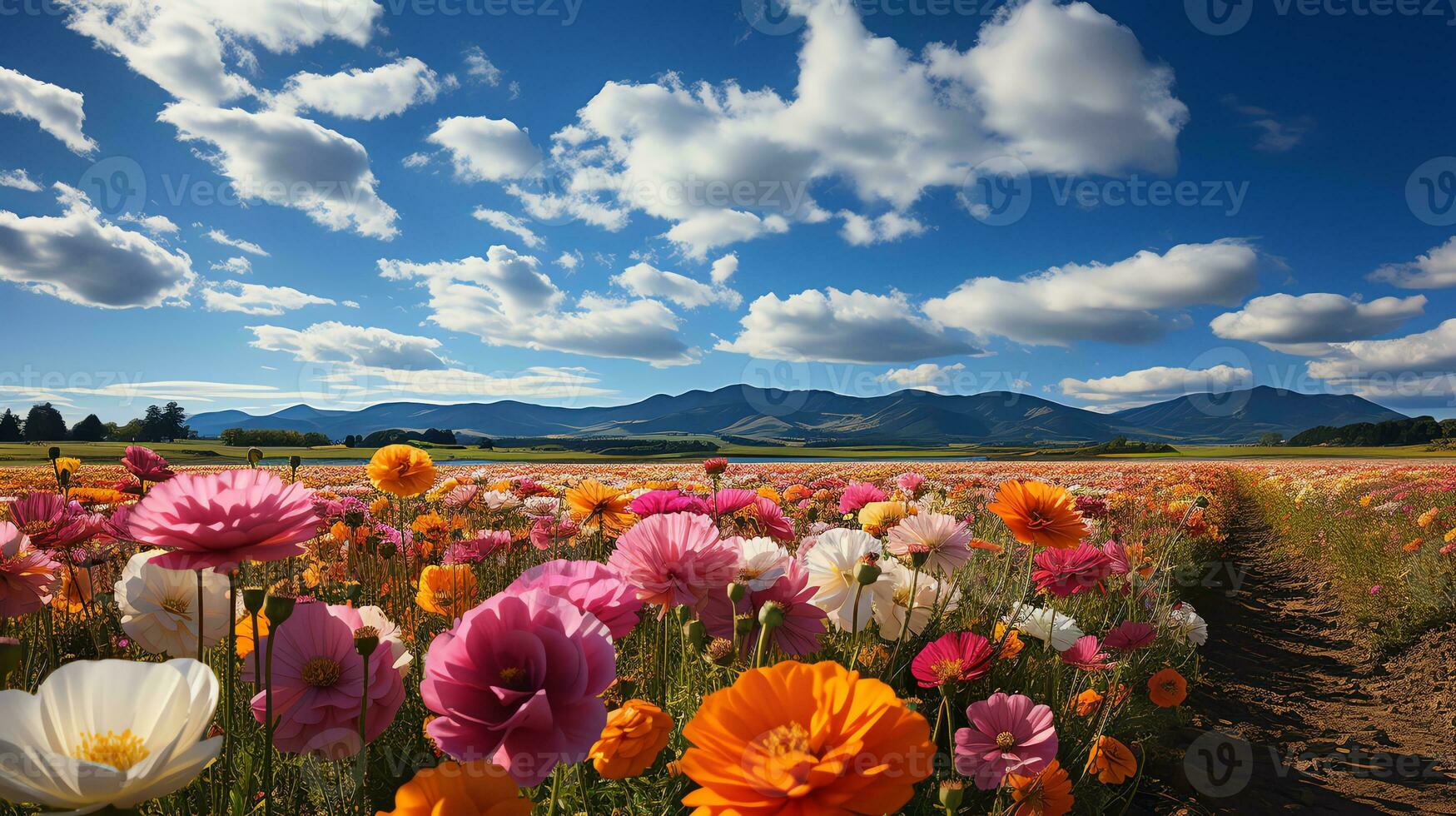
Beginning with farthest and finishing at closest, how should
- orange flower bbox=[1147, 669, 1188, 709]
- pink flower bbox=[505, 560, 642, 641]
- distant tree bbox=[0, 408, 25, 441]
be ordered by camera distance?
distant tree bbox=[0, 408, 25, 441], orange flower bbox=[1147, 669, 1188, 709], pink flower bbox=[505, 560, 642, 641]

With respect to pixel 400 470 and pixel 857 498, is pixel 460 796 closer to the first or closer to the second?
pixel 400 470

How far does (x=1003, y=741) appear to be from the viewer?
1.52 metres

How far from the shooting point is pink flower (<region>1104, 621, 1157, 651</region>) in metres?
2.51

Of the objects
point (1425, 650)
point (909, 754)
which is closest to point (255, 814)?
point (909, 754)

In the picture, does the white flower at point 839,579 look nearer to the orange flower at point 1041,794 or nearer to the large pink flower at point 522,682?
the orange flower at point 1041,794

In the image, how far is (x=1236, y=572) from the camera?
8.45m

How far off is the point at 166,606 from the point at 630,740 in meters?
1.31

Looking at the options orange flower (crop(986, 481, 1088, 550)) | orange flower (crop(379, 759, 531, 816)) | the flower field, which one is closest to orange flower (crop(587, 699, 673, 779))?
the flower field

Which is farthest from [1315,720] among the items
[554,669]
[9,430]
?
[9,430]

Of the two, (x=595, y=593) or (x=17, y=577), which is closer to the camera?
(x=595, y=593)

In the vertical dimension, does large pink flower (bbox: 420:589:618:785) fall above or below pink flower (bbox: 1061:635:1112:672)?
above

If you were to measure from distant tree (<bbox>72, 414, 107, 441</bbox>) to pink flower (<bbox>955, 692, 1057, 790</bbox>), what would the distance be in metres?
70.8

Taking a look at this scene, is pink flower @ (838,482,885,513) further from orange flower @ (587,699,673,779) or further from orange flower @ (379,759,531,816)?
orange flower @ (379,759,531,816)

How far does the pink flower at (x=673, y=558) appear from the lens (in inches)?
55.3
